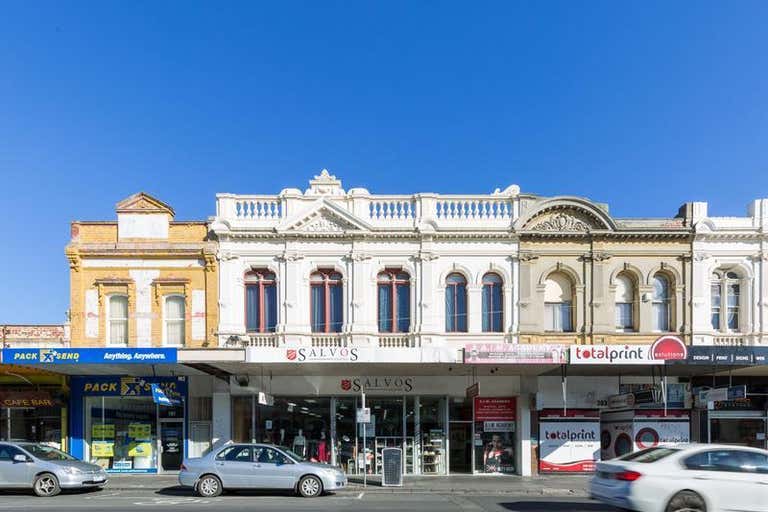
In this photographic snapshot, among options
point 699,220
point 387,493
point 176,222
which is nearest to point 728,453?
point 387,493

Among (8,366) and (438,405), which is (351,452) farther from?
(8,366)

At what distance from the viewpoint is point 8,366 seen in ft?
61.5

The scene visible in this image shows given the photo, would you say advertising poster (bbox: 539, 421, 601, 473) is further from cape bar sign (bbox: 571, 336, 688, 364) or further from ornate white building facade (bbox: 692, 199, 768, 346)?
ornate white building facade (bbox: 692, 199, 768, 346)

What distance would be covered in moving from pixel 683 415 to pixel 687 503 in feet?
41.8

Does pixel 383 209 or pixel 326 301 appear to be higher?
pixel 383 209

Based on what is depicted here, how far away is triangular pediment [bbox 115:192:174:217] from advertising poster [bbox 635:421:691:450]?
17.9 m

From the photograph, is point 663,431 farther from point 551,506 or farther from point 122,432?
point 122,432

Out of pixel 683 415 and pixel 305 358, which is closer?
pixel 305 358

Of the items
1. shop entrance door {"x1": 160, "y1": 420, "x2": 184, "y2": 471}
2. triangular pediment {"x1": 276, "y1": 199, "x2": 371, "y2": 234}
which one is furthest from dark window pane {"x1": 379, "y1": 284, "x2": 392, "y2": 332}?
shop entrance door {"x1": 160, "y1": 420, "x2": 184, "y2": 471}

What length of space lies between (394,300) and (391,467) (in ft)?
19.1

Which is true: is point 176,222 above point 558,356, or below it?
above

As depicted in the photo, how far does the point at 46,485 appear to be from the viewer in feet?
50.0

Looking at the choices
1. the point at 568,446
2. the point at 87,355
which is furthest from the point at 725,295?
the point at 87,355

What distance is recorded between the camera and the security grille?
1758 cm
